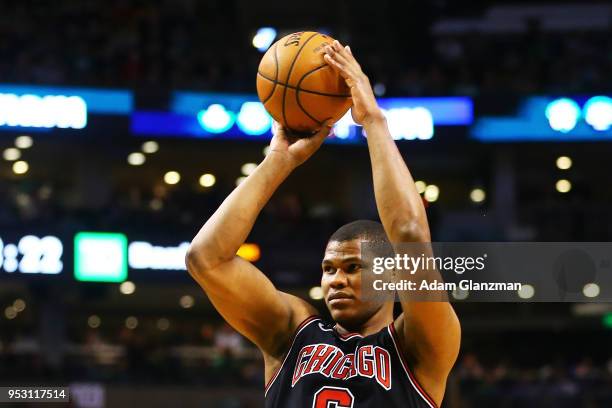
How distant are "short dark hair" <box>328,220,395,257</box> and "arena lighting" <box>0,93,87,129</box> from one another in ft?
51.6

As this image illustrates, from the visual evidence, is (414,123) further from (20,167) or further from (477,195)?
(20,167)

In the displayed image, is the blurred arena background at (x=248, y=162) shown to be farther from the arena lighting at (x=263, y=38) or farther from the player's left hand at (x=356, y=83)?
the player's left hand at (x=356, y=83)

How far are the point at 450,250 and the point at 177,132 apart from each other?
15652 mm

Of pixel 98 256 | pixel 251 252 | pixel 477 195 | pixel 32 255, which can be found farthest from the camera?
pixel 477 195

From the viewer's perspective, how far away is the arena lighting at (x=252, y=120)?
19141mm

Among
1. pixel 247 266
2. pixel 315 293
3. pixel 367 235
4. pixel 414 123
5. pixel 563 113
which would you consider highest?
pixel 563 113

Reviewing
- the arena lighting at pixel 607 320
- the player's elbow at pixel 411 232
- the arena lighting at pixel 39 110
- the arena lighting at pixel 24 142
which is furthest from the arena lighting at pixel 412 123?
the player's elbow at pixel 411 232

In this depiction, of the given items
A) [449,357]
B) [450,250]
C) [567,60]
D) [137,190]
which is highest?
[567,60]

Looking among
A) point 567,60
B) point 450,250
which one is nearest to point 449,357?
point 450,250

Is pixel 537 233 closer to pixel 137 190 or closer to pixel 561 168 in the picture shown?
pixel 561 168

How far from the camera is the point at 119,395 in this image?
17.6m

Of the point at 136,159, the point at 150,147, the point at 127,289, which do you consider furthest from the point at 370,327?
the point at 127,289

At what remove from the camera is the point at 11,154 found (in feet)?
72.1

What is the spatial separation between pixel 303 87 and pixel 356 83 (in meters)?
0.28
